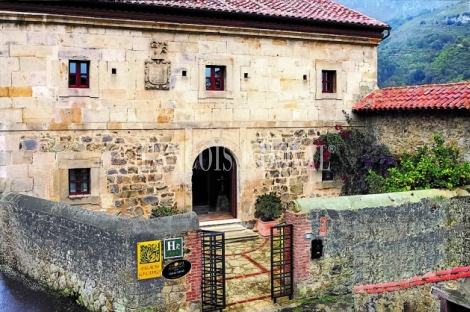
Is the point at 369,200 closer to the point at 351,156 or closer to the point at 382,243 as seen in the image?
the point at 382,243

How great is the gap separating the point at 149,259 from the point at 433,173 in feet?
24.3

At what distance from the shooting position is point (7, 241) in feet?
36.4

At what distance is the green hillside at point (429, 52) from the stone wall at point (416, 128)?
18744 millimetres

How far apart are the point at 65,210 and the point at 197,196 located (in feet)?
26.1

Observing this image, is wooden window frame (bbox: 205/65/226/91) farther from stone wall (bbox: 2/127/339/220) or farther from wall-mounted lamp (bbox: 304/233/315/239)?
wall-mounted lamp (bbox: 304/233/315/239)

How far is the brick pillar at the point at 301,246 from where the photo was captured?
888 centimetres

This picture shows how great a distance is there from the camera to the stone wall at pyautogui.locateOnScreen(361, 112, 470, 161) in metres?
12.8

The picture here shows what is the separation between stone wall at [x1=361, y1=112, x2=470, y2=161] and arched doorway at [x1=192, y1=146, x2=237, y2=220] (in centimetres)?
518

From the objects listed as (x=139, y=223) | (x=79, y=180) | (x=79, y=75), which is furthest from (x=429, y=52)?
(x=139, y=223)

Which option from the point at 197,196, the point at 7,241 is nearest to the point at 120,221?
the point at 7,241

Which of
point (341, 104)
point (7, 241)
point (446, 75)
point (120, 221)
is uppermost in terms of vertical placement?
point (446, 75)

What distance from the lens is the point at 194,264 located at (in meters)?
8.13

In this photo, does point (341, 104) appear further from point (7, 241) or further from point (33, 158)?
point (7, 241)

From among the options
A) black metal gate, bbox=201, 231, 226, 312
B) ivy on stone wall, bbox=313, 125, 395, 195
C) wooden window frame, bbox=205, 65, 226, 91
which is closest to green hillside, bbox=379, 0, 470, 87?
ivy on stone wall, bbox=313, 125, 395, 195
